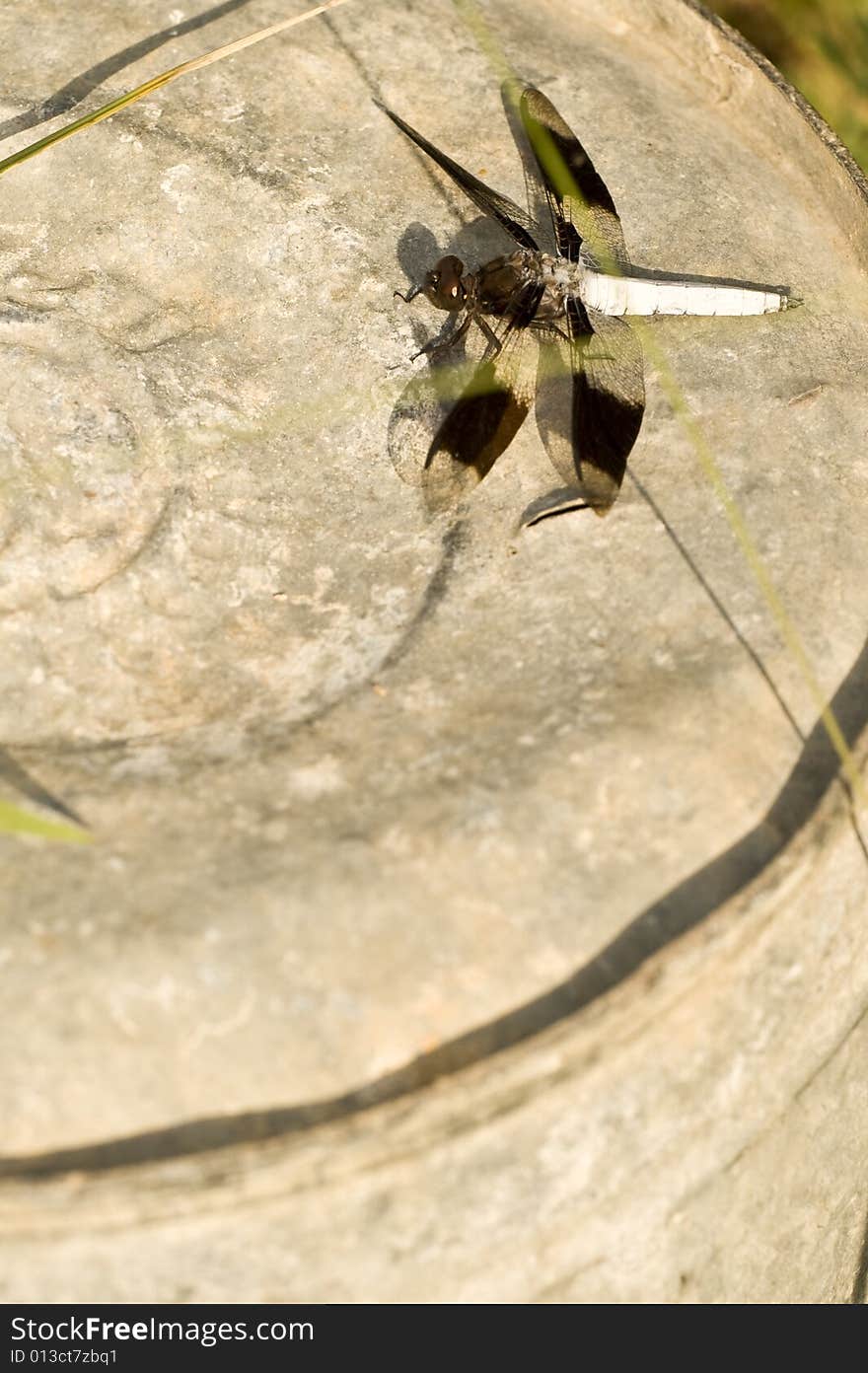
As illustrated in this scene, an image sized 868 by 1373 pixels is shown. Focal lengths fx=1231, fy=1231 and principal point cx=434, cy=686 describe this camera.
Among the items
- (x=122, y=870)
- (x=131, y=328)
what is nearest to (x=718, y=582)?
(x=122, y=870)

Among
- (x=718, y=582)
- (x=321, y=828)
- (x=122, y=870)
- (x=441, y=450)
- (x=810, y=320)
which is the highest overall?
(x=810, y=320)


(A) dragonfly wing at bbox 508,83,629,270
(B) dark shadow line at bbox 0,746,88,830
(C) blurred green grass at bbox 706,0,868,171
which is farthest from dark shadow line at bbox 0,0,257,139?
(C) blurred green grass at bbox 706,0,868,171

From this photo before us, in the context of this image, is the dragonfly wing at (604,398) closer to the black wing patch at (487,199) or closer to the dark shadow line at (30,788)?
the black wing patch at (487,199)

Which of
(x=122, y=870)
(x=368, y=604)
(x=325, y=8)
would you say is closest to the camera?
(x=122, y=870)

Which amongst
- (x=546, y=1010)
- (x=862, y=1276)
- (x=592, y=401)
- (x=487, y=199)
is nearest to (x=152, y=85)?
(x=487, y=199)

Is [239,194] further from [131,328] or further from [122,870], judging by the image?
[122,870]
